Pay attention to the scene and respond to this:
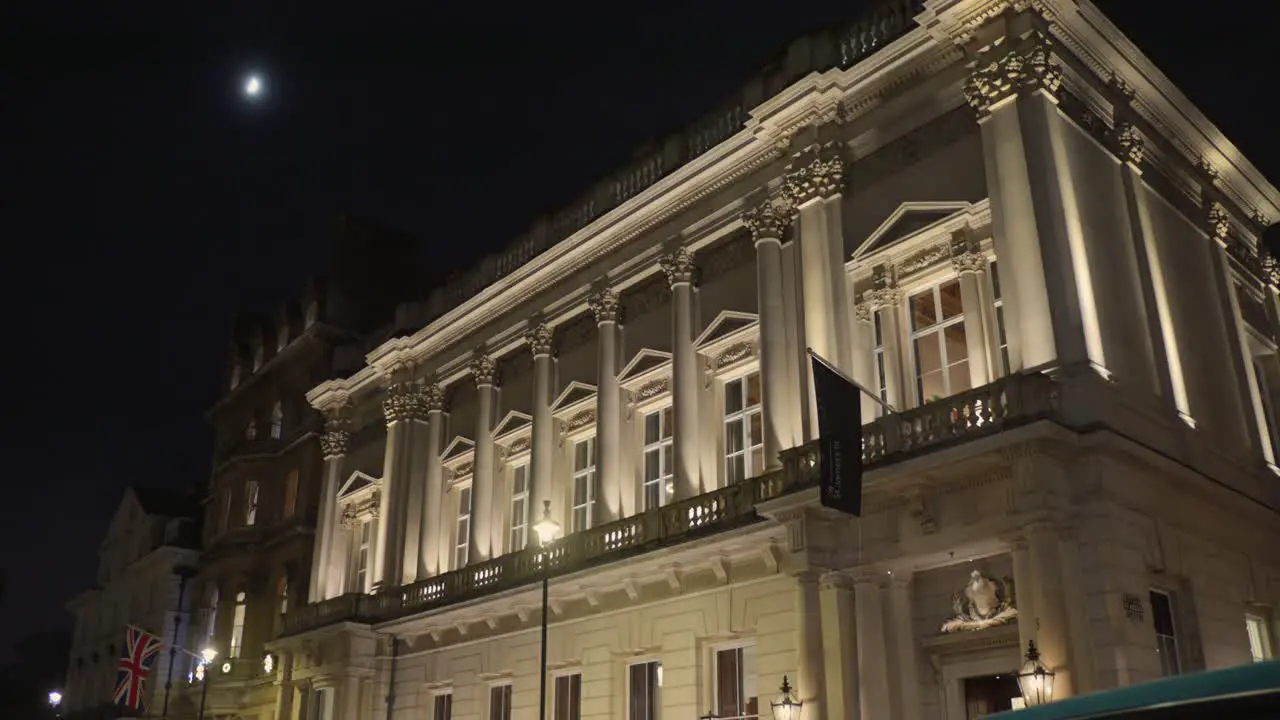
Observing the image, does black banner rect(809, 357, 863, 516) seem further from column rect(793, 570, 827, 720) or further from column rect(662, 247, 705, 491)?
column rect(662, 247, 705, 491)

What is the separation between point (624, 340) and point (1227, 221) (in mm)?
12682

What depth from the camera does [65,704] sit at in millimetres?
50500

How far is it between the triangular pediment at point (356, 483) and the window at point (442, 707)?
7227mm

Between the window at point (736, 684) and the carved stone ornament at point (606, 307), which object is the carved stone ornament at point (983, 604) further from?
the carved stone ornament at point (606, 307)

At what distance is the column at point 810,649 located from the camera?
15.7 m

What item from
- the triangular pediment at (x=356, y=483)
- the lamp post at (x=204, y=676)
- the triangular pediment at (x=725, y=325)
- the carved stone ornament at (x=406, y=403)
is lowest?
the lamp post at (x=204, y=676)

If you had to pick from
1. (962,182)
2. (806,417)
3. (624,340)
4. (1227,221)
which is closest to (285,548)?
(624,340)

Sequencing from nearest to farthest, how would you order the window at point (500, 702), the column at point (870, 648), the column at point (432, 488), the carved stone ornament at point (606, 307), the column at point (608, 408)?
the column at point (870, 648) < the column at point (608, 408) < the window at point (500, 702) < the carved stone ornament at point (606, 307) < the column at point (432, 488)

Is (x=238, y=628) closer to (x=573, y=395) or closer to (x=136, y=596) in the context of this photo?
(x=136, y=596)

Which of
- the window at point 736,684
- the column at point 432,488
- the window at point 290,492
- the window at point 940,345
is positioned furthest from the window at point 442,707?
the window at point 940,345

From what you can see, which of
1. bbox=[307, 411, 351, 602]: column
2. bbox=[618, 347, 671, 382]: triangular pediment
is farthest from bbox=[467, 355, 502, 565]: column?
bbox=[307, 411, 351, 602]: column

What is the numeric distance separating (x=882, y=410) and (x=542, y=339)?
1024 centimetres

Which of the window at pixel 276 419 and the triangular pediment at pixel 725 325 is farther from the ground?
the window at pixel 276 419

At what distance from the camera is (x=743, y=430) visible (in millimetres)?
20484
